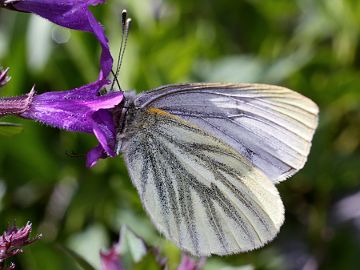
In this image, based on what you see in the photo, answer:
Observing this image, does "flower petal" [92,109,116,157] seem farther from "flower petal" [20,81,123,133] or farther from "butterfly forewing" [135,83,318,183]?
"butterfly forewing" [135,83,318,183]

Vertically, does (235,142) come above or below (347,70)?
above

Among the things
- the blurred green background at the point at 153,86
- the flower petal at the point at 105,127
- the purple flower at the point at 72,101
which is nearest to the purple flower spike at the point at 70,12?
the purple flower at the point at 72,101

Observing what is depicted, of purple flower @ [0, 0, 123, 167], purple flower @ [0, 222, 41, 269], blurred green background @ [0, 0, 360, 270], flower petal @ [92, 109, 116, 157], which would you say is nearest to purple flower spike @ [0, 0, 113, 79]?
purple flower @ [0, 0, 123, 167]

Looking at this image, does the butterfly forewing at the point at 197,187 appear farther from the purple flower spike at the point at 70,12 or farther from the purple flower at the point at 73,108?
the purple flower spike at the point at 70,12

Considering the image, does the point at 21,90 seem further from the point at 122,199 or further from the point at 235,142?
the point at 235,142

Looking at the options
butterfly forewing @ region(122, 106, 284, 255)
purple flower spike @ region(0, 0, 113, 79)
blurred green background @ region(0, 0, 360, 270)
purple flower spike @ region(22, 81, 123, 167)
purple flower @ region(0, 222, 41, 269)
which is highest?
purple flower spike @ region(0, 0, 113, 79)

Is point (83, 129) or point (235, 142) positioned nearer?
point (83, 129)

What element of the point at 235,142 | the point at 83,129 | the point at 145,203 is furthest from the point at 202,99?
the point at 83,129
